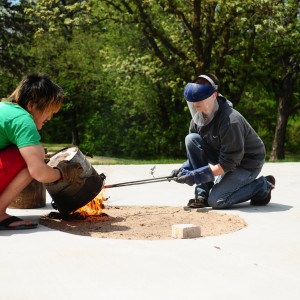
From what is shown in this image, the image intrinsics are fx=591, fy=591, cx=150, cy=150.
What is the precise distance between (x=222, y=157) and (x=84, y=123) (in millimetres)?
27470

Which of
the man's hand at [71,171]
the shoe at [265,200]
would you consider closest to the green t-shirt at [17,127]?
the man's hand at [71,171]

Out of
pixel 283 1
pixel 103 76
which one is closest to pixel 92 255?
pixel 283 1

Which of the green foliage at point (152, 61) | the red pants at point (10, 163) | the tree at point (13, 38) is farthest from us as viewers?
the tree at point (13, 38)

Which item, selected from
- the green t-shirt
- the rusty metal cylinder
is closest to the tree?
the rusty metal cylinder

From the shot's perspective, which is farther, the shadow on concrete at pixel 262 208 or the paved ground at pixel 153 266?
the shadow on concrete at pixel 262 208

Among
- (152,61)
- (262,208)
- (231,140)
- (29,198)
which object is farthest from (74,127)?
(231,140)

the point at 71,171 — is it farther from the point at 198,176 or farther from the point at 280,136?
the point at 280,136

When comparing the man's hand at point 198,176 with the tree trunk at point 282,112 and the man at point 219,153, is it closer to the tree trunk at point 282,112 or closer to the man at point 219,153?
the man at point 219,153

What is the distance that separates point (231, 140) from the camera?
5.16m

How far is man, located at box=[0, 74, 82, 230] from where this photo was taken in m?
4.05

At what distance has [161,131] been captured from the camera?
24.2 m

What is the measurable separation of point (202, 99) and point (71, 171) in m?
1.38

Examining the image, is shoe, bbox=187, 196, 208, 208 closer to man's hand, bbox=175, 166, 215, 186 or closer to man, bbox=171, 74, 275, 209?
man, bbox=171, 74, 275, 209

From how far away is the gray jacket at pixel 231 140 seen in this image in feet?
17.0
